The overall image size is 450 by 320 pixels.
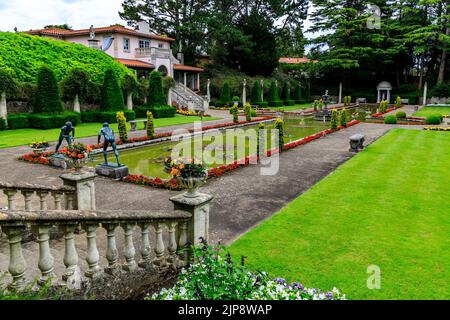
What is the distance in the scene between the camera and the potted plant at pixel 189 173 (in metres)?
5.74

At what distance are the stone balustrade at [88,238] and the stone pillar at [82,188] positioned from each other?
3112mm

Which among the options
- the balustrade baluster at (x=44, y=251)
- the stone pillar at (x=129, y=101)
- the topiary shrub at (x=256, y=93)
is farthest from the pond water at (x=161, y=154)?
the topiary shrub at (x=256, y=93)

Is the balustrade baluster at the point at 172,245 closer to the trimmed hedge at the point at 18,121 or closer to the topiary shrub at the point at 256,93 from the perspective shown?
the trimmed hedge at the point at 18,121

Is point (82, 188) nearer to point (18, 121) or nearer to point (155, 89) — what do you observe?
point (18, 121)

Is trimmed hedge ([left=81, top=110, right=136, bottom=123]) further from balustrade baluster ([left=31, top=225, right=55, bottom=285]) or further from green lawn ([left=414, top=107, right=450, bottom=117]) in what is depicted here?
green lawn ([left=414, top=107, right=450, bottom=117])

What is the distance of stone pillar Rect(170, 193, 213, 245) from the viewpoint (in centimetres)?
569

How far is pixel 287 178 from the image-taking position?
1280cm

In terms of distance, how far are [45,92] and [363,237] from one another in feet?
86.1

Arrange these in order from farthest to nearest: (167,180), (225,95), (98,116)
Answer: (225,95) → (98,116) → (167,180)

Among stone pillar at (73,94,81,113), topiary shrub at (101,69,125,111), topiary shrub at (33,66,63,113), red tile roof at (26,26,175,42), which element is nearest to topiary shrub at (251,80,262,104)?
red tile roof at (26,26,175,42)

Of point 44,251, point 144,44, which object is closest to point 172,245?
point 44,251

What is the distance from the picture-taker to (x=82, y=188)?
806cm

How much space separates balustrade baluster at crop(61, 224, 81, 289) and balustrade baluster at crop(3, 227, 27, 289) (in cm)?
54
